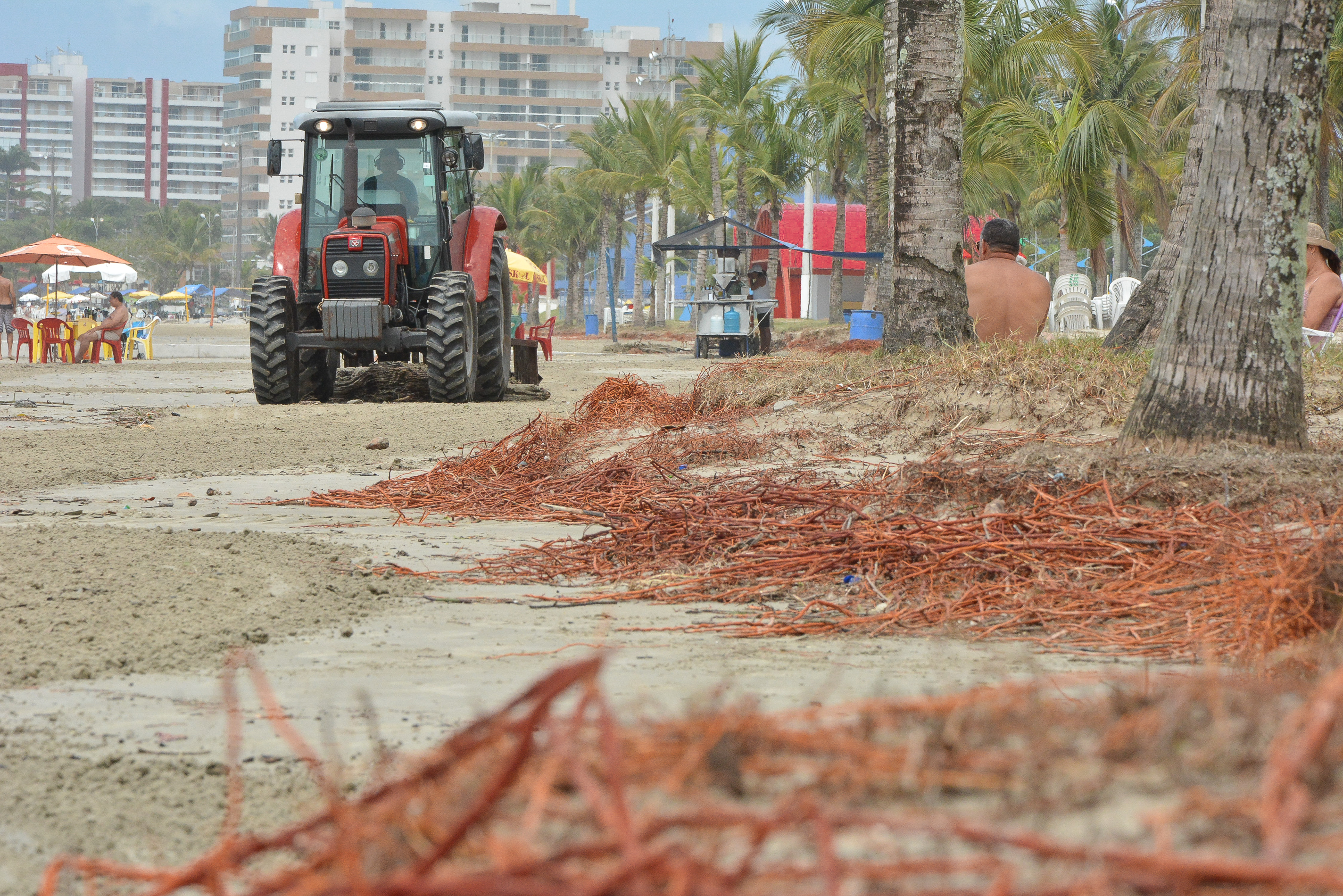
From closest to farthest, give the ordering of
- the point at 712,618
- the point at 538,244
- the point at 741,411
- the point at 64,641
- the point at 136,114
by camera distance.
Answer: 1. the point at 64,641
2. the point at 712,618
3. the point at 741,411
4. the point at 538,244
5. the point at 136,114

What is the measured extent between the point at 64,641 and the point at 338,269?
28.9ft

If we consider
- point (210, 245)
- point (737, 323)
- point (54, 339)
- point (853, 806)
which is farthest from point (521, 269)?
point (210, 245)

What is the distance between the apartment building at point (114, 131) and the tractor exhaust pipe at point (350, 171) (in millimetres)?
153726

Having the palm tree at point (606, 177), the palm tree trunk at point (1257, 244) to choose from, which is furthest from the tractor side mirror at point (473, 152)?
the palm tree at point (606, 177)

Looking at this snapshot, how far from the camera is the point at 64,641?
3602 millimetres

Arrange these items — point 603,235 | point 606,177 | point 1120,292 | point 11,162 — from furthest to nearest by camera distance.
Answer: point 11,162, point 603,235, point 606,177, point 1120,292

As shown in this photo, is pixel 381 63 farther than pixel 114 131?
No

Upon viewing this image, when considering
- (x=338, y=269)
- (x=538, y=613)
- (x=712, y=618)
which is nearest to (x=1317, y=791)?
(x=712, y=618)

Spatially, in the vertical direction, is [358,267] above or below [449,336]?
above

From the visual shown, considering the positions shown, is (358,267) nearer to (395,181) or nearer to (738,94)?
(395,181)

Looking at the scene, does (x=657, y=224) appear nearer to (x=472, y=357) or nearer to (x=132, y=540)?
(x=472, y=357)

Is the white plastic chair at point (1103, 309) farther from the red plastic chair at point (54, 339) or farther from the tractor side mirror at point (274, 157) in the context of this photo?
the red plastic chair at point (54, 339)

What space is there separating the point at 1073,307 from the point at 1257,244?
826 inches

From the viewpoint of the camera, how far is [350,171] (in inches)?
483
